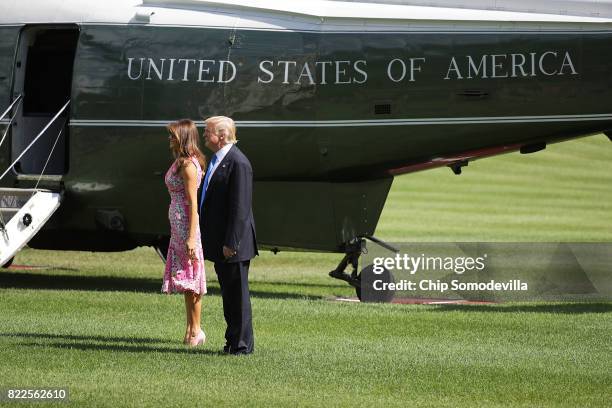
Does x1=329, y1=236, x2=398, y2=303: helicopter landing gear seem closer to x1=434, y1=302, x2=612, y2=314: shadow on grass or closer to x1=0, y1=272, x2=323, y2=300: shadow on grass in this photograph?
x1=0, y1=272, x2=323, y2=300: shadow on grass

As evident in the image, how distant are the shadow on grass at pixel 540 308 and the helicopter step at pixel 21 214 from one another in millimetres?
5127

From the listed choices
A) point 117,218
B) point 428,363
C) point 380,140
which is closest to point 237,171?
point 428,363

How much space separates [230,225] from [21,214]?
5607 mm

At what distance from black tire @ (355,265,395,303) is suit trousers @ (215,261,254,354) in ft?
15.4

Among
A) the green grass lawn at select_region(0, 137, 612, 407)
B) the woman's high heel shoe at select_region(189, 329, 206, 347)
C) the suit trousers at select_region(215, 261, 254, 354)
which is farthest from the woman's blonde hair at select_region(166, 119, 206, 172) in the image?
the green grass lawn at select_region(0, 137, 612, 407)

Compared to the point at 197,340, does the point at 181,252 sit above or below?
above

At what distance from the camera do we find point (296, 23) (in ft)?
47.9

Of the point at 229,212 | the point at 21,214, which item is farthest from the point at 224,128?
the point at 21,214

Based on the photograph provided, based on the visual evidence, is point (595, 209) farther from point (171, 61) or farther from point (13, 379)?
point (13, 379)

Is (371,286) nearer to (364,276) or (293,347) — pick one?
(364,276)

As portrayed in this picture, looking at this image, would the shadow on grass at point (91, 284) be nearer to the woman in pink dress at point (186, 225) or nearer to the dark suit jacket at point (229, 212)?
the woman in pink dress at point (186, 225)

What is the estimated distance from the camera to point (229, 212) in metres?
9.79

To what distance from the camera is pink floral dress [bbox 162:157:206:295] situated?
10273 mm

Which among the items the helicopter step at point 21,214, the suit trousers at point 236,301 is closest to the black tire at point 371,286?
the helicopter step at point 21,214
